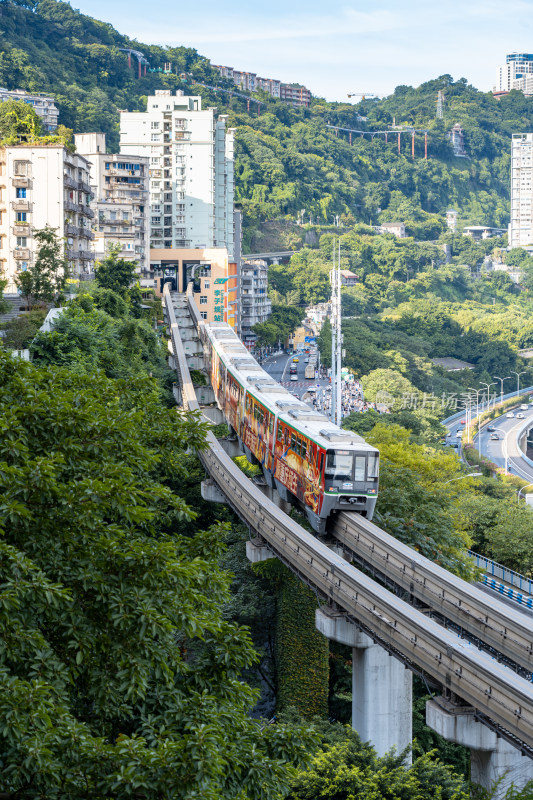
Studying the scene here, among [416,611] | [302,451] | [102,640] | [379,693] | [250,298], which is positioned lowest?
[379,693]

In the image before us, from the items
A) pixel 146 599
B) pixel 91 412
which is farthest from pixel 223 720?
pixel 91 412

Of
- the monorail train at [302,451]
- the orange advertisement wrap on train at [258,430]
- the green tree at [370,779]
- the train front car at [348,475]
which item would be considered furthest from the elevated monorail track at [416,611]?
the green tree at [370,779]

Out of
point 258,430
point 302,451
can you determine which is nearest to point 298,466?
point 302,451

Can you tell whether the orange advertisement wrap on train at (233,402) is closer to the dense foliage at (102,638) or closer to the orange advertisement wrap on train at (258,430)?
the orange advertisement wrap on train at (258,430)

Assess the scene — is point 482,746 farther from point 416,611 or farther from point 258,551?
point 258,551

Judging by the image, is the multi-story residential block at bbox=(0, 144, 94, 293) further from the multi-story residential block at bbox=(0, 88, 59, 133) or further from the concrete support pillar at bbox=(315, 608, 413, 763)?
the multi-story residential block at bbox=(0, 88, 59, 133)

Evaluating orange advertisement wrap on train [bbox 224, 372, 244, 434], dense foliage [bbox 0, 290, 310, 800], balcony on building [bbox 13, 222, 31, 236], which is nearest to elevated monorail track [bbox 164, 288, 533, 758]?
dense foliage [bbox 0, 290, 310, 800]
